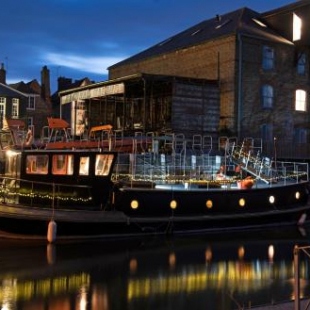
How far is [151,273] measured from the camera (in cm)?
1489

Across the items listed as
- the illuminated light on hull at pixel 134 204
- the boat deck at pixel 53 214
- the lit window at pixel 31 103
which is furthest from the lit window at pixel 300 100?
the lit window at pixel 31 103

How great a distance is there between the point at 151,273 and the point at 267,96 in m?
26.8

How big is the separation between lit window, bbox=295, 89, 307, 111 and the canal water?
832 inches

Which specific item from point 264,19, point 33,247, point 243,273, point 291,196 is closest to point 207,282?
point 243,273

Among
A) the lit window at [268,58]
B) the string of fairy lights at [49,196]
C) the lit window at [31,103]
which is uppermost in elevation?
the lit window at [268,58]

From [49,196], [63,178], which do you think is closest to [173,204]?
[63,178]

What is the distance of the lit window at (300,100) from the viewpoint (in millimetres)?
41250

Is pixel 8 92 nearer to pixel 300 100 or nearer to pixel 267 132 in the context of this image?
pixel 267 132

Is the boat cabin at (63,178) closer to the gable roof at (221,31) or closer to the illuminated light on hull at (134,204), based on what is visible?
the illuminated light on hull at (134,204)

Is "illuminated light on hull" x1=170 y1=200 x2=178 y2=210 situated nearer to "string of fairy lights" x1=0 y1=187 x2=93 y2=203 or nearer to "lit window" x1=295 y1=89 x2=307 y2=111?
"string of fairy lights" x1=0 y1=187 x2=93 y2=203

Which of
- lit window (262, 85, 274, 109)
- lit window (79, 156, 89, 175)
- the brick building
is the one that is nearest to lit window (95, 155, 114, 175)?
lit window (79, 156, 89, 175)

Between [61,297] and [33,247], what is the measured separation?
6749mm

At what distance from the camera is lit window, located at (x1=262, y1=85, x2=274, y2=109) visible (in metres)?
39.3

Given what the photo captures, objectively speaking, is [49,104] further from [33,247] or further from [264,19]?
[33,247]
